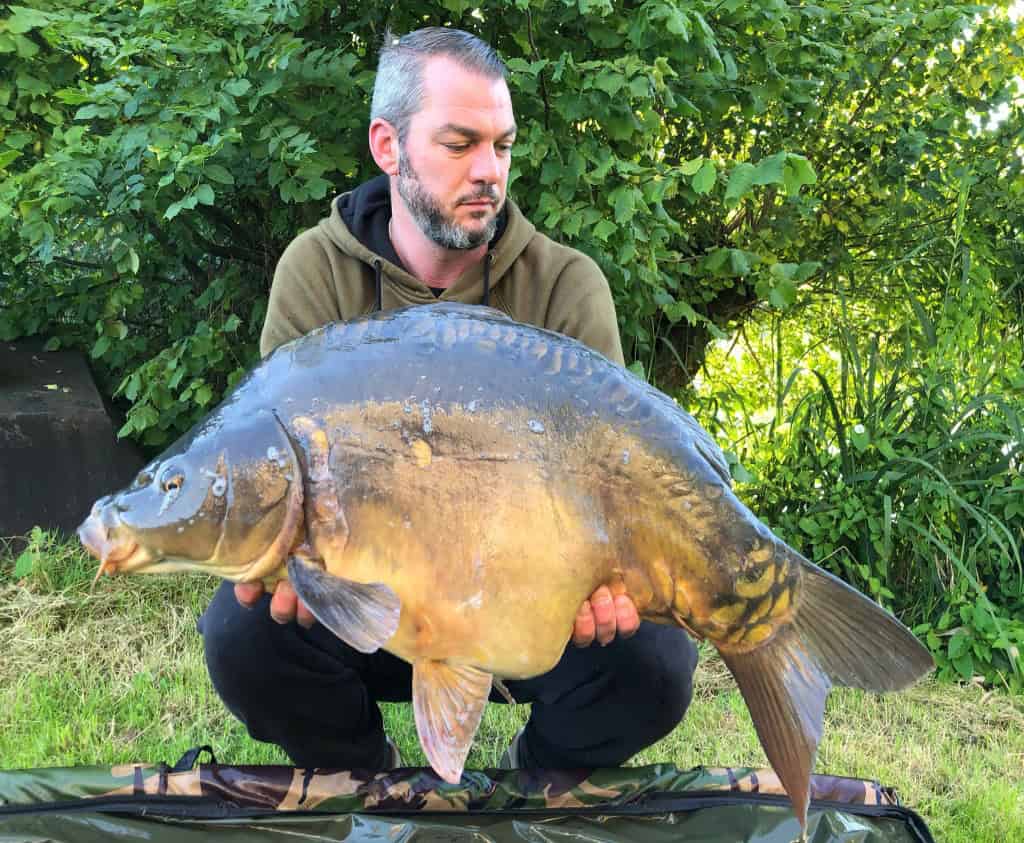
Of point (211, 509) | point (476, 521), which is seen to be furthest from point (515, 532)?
point (211, 509)

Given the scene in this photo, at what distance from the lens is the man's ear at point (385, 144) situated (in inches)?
70.8

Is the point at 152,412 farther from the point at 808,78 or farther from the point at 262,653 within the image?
the point at 808,78

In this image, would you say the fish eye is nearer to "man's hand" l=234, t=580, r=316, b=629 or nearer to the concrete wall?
"man's hand" l=234, t=580, r=316, b=629

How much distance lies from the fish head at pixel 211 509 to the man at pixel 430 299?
272 millimetres

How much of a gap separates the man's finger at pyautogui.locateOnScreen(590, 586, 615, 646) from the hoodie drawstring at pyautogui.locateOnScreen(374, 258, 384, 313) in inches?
29.2

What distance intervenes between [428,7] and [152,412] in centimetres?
122

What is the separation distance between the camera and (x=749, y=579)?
124 cm

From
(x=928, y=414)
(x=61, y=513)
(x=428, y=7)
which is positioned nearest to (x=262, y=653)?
(x=61, y=513)

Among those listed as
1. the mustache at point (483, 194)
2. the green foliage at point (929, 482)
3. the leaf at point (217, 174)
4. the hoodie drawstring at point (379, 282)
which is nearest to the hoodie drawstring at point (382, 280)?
the hoodie drawstring at point (379, 282)

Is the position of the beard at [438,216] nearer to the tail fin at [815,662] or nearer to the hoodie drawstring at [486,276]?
the hoodie drawstring at [486,276]

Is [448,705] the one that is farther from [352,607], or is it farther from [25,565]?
[25,565]

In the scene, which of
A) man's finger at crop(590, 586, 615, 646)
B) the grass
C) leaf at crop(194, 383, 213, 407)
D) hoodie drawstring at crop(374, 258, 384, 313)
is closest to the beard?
hoodie drawstring at crop(374, 258, 384, 313)

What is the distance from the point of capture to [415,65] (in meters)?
1.76

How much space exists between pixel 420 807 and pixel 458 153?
1046 millimetres
